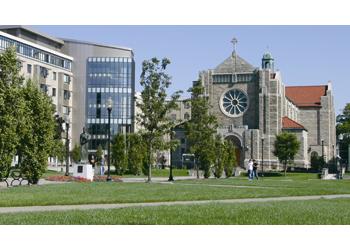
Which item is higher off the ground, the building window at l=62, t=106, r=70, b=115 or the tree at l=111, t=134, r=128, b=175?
the building window at l=62, t=106, r=70, b=115

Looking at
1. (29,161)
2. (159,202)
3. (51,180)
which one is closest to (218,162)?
(51,180)

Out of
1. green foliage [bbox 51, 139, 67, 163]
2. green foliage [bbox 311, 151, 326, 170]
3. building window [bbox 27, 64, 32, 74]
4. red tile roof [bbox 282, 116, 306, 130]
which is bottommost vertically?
green foliage [bbox 311, 151, 326, 170]

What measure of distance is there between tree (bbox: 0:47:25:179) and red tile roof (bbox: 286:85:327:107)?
86568 mm

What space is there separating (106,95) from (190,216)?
94614 millimetres

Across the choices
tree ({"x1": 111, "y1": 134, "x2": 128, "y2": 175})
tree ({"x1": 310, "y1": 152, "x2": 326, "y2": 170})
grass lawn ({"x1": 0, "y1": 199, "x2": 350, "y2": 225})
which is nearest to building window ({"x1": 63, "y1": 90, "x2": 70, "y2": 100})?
tree ({"x1": 111, "y1": 134, "x2": 128, "y2": 175})

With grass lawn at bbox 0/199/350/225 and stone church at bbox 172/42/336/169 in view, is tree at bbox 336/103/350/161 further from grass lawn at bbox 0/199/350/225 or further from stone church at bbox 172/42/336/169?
grass lawn at bbox 0/199/350/225

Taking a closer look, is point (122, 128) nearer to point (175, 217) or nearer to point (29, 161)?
point (29, 161)

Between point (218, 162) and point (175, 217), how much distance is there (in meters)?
36.7

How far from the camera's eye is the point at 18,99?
2500cm

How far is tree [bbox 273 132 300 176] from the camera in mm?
77562

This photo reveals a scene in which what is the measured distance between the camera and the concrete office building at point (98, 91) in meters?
104

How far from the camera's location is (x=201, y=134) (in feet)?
153

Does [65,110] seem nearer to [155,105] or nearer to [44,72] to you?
[44,72]

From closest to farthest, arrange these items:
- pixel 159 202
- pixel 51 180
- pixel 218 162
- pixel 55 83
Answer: pixel 159 202 < pixel 51 180 < pixel 218 162 < pixel 55 83
